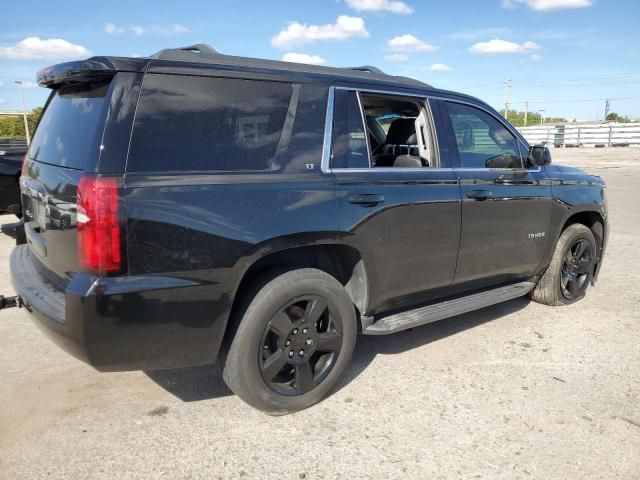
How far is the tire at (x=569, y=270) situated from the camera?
4738mm

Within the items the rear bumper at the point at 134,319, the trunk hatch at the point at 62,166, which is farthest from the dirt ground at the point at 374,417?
the trunk hatch at the point at 62,166

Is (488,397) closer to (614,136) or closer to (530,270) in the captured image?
(530,270)

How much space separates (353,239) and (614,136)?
50440mm

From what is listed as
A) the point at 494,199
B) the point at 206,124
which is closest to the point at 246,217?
the point at 206,124

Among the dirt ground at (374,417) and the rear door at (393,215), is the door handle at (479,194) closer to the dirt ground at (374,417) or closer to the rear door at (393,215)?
the rear door at (393,215)

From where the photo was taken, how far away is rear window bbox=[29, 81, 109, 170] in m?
2.48

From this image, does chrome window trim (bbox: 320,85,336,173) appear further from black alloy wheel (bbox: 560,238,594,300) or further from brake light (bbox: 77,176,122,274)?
black alloy wheel (bbox: 560,238,594,300)

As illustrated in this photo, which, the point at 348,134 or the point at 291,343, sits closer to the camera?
the point at 291,343

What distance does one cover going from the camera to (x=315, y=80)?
3.07 meters

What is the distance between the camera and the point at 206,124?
2.63 m

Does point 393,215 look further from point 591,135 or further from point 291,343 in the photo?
point 591,135

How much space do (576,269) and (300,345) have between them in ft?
10.6

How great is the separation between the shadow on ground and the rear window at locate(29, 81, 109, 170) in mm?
1523

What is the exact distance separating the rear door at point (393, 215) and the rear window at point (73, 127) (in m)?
1.27
